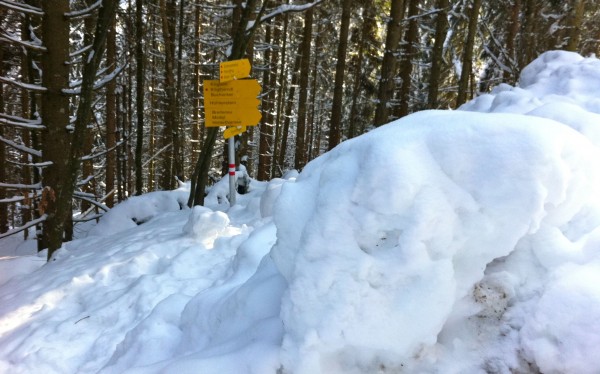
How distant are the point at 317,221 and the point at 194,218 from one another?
3051 millimetres

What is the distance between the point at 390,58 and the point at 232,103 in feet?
14.0

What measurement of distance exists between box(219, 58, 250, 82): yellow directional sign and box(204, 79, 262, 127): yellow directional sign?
8 cm

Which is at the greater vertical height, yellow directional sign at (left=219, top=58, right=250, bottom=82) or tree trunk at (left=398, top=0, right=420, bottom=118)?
tree trunk at (left=398, top=0, right=420, bottom=118)

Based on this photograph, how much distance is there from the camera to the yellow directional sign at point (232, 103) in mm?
5270

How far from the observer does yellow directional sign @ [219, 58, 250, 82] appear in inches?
204

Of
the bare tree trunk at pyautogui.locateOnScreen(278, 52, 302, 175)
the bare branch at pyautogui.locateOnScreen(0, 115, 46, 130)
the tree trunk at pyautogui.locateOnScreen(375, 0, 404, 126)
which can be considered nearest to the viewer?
the bare branch at pyautogui.locateOnScreen(0, 115, 46, 130)

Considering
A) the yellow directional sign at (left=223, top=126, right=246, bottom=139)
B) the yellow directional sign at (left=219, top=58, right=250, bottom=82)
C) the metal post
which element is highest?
the yellow directional sign at (left=219, top=58, right=250, bottom=82)

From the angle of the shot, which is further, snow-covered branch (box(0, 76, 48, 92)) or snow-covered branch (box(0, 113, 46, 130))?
snow-covered branch (box(0, 113, 46, 130))

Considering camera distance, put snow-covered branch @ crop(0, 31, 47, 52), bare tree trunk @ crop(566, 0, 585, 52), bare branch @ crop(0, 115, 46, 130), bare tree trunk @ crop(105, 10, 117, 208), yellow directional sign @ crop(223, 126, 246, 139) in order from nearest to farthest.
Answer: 1. snow-covered branch @ crop(0, 31, 47, 52)
2. bare branch @ crop(0, 115, 46, 130)
3. yellow directional sign @ crop(223, 126, 246, 139)
4. bare tree trunk @ crop(566, 0, 585, 52)
5. bare tree trunk @ crop(105, 10, 117, 208)

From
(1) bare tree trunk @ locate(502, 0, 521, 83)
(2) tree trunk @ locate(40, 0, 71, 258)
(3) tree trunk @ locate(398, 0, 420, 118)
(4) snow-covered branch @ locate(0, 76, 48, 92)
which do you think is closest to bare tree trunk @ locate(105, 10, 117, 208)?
(2) tree trunk @ locate(40, 0, 71, 258)

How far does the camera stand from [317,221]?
66.6 inches

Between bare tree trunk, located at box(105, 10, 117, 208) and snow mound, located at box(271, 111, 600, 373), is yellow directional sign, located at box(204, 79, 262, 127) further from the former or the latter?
bare tree trunk, located at box(105, 10, 117, 208)

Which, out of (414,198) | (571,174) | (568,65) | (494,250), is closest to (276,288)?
(414,198)

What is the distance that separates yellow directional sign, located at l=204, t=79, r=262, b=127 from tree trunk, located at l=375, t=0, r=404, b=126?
12.5 ft
